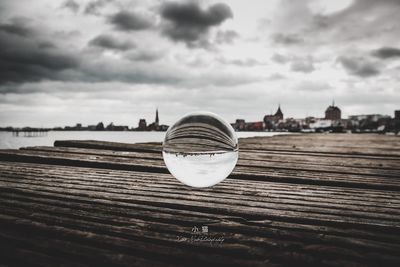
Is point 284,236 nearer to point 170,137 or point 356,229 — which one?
point 356,229

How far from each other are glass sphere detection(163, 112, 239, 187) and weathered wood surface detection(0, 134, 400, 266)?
0.38 ft

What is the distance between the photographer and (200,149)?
235 centimetres

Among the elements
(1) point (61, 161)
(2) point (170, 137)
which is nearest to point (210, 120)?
(2) point (170, 137)

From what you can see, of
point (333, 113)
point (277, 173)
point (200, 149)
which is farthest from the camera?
point (333, 113)

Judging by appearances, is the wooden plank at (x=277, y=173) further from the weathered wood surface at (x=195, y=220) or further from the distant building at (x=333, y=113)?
the distant building at (x=333, y=113)

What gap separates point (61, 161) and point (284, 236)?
2789 millimetres

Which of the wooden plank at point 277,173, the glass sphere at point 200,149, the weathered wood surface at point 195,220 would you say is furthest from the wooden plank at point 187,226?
the wooden plank at point 277,173

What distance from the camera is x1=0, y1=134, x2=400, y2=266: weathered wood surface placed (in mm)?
1146

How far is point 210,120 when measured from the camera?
256cm

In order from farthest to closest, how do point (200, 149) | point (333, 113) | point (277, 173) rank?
point (333, 113)
point (277, 173)
point (200, 149)

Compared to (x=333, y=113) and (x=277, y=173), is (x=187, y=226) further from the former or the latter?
(x=333, y=113)

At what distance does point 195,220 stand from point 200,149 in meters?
0.90

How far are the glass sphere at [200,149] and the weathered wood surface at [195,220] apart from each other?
0.38ft

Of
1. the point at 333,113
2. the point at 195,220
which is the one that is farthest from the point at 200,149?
the point at 333,113
